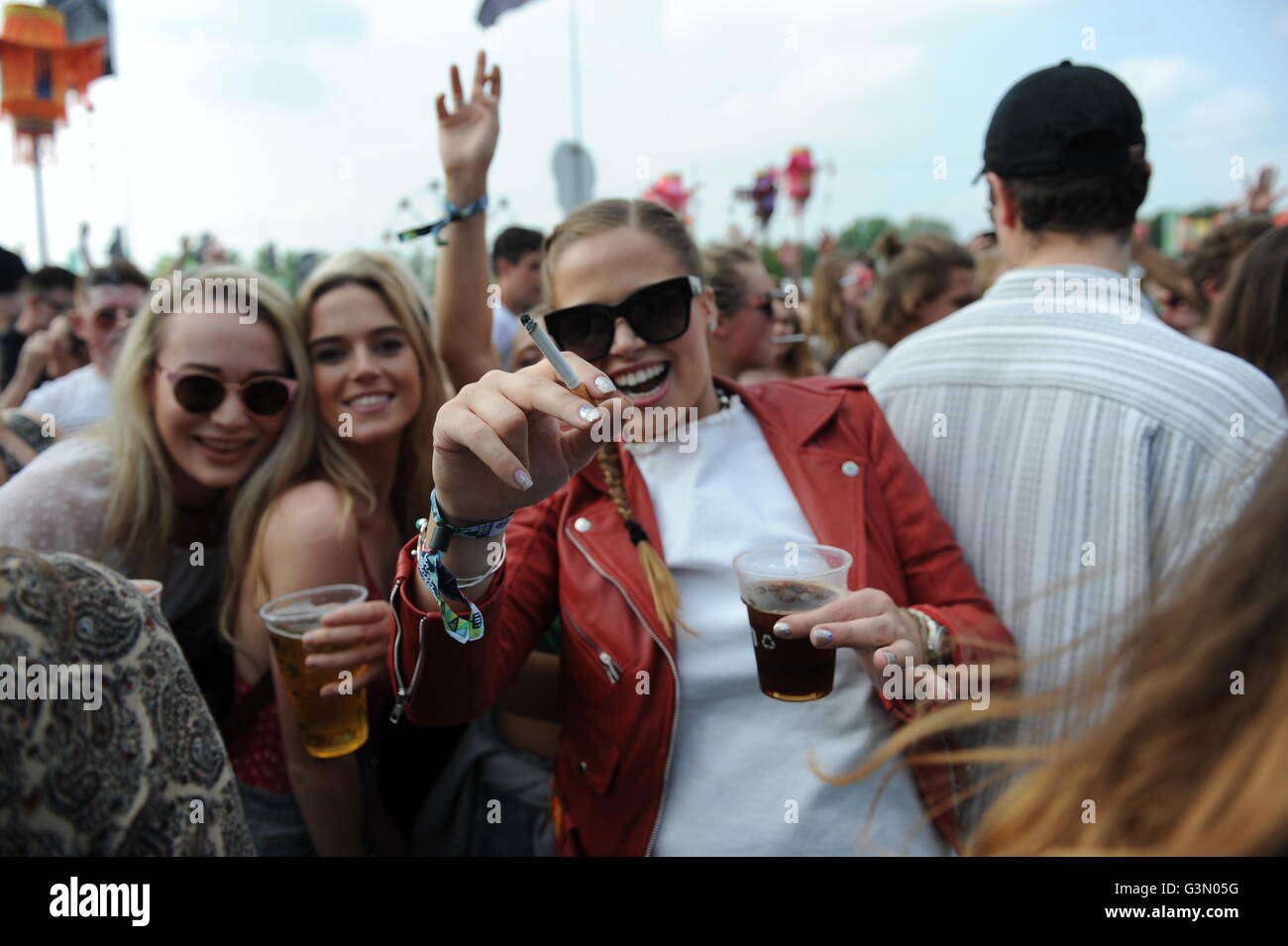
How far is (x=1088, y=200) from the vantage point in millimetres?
2086

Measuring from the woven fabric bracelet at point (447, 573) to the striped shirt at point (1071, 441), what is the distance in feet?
3.93

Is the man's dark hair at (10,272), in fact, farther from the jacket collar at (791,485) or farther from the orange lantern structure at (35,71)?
the orange lantern structure at (35,71)

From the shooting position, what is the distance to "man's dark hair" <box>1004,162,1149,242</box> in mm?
2079

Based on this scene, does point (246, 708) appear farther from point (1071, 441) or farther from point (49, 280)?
point (49, 280)

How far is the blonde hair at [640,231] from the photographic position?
71.1 inches

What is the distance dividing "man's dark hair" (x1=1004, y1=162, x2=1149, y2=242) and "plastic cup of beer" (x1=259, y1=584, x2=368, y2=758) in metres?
2.06

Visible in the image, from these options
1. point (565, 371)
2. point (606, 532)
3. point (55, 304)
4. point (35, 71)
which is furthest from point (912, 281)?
point (35, 71)

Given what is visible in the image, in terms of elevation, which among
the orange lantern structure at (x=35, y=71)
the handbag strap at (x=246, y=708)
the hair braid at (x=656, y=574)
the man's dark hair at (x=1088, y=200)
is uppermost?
the orange lantern structure at (x=35, y=71)

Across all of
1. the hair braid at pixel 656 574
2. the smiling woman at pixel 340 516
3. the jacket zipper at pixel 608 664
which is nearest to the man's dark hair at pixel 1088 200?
the hair braid at pixel 656 574

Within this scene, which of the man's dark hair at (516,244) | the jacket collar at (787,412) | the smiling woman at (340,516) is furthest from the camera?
the man's dark hair at (516,244)

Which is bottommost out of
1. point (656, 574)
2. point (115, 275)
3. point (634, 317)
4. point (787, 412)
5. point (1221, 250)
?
point (656, 574)

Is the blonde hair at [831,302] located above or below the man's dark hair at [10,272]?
below

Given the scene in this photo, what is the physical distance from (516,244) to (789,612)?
17.1 ft

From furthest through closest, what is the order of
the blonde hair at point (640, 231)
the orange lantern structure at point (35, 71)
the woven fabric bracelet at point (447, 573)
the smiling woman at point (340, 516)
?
the orange lantern structure at point (35, 71) → the smiling woman at point (340, 516) → the blonde hair at point (640, 231) → the woven fabric bracelet at point (447, 573)
